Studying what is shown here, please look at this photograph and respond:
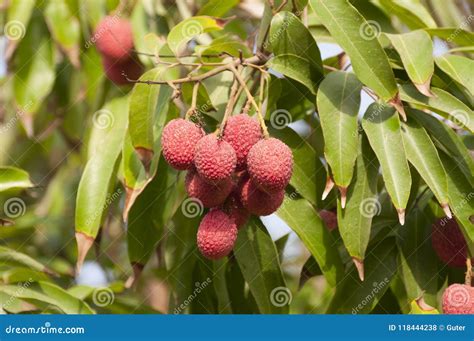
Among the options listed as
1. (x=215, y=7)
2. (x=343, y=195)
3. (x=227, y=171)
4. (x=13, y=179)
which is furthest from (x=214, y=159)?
(x=215, y=7)

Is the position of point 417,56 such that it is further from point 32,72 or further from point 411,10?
point 32,72

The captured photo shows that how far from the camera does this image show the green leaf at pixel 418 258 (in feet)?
5.64

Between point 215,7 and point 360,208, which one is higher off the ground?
point 215,7

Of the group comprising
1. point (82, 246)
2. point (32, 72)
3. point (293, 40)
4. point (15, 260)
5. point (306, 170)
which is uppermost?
point (293, 40)

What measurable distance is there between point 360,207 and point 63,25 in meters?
1.01

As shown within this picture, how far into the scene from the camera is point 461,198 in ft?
5.26

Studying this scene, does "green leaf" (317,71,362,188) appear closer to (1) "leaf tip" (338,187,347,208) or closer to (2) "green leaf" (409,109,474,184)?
(1) "leaf tip" (338,187,347,208)

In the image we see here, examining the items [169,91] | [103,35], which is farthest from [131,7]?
[169,91]

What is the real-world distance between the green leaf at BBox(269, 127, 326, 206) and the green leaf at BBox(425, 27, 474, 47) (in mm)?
354

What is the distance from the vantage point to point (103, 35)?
2201 millimetres

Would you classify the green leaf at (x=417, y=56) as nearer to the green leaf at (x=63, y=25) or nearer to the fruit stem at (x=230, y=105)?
the fruit stem at (x=230, y=105)

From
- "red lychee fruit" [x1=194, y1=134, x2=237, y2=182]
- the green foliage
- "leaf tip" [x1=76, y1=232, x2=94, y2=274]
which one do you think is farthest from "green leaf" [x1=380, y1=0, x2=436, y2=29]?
"leaf tip" [x1=76, y1=232, x2=94, y2=274]

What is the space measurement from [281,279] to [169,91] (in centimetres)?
41

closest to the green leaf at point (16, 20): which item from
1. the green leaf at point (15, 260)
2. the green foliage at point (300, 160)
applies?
the green foliage at point (300, 160)
